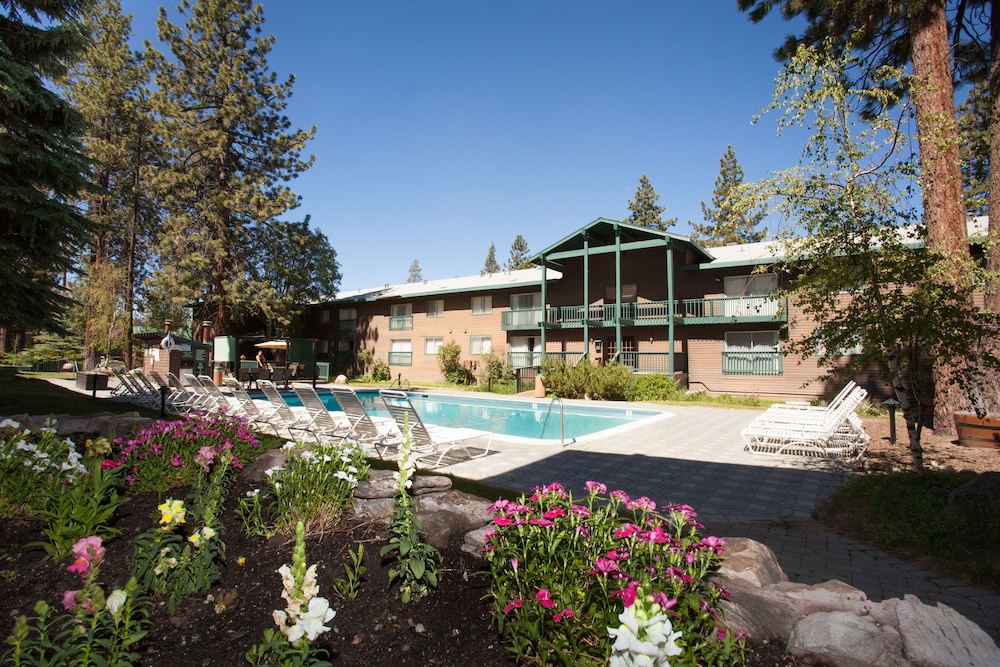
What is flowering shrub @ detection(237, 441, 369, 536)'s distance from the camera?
3.49 metres

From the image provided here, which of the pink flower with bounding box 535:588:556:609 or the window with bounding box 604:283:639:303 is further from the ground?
the window with bounding box 604:283:639:303

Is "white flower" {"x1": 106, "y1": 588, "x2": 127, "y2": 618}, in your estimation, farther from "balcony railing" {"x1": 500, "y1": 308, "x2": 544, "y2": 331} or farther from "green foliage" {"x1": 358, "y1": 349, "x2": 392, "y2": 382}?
"green foliage" {"x1": 358, "y1": 349, "x2": 392, "y2": 382}

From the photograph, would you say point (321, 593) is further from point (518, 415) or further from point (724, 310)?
point (724, 310)

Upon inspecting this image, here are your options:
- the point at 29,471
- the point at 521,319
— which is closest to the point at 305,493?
the point at 29,471

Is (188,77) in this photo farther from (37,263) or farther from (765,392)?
(765,392)

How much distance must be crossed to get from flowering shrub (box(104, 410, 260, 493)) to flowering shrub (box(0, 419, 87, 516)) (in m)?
0.28

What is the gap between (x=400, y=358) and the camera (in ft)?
103

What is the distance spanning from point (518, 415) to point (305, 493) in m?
13.0

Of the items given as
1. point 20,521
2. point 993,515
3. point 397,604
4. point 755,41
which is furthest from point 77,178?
point 755,41

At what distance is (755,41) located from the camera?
49.4ft

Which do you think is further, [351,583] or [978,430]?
[978,430]

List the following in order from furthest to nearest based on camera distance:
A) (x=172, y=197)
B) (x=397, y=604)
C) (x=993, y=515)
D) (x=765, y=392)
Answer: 1. (x=172, y=197)
2. (x=765, y=392)
3. (x=993, y=515)
4. (x=397, y=604)

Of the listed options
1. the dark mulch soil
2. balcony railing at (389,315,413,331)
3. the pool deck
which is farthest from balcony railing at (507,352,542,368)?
the dark mulch soil

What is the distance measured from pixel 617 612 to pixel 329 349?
35305mm
